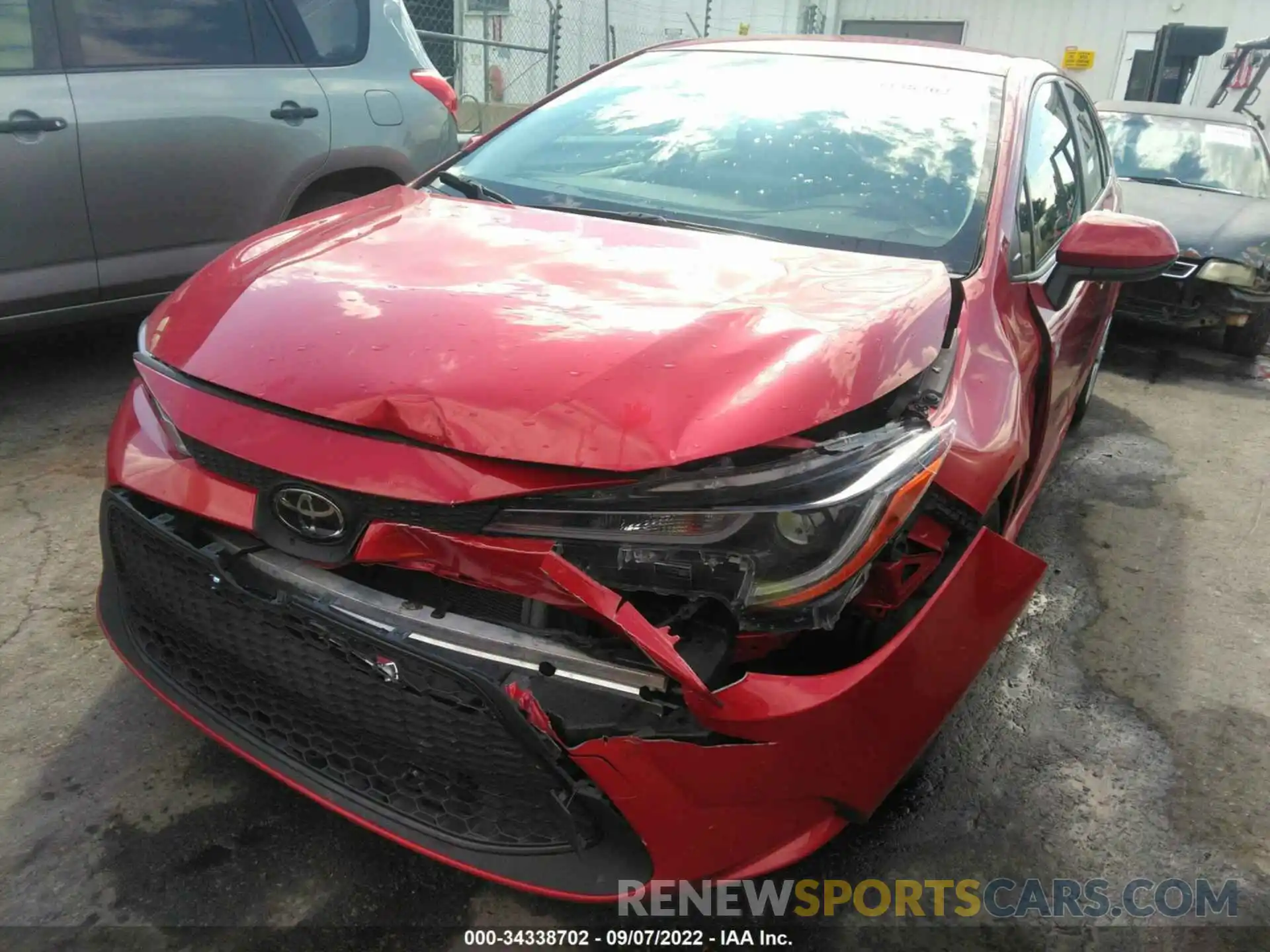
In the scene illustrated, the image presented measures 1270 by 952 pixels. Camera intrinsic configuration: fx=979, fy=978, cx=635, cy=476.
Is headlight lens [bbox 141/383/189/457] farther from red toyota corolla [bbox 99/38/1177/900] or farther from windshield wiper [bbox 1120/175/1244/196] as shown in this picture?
windshield wiper [bbox 1120/175/1244/196]

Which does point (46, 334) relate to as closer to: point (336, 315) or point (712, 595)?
point (336, 315)

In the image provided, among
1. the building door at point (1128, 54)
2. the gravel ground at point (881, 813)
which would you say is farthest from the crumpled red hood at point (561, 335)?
the building door at point (1128, 54)

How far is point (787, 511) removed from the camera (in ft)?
4.97

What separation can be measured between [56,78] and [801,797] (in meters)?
3.61

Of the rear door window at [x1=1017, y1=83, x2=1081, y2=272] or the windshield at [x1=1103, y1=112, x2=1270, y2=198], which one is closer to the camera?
the rear door window at [x1=1017, y1=83, x2=1081, y2=272]

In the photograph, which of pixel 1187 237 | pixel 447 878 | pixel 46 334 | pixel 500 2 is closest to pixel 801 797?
pixel 447 878

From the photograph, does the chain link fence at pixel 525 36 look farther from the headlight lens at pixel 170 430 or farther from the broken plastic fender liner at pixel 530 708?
the broken plastic fender liner at pixel 530 708

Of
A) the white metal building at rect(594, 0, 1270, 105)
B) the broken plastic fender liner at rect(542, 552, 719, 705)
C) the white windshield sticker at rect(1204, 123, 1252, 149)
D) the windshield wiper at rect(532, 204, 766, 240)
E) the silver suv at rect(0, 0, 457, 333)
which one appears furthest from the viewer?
the white metal building at rect(594, 0, 1270, 105)

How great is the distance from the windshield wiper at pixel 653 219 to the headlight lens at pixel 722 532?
3.24ft

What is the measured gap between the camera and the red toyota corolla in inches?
59.6

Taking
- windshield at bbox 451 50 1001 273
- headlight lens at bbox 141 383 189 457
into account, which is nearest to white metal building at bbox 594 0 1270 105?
windshield at bbox 451 50 1001 273

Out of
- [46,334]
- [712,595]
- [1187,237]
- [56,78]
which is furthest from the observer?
[1187,237]

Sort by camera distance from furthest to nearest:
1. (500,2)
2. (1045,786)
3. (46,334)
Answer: (500,2)
(46,334)
(1045,786)

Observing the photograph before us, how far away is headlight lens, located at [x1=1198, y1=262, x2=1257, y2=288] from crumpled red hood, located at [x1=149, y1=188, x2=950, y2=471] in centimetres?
459
